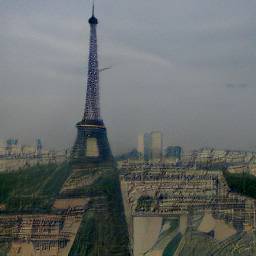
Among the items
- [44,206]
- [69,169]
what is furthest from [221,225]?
[69,169]

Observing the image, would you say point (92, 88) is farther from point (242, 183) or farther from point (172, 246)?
point (172, 246)

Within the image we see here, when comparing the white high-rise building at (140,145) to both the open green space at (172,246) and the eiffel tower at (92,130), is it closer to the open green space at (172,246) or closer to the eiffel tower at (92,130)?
the eiffel tower at (92,130)

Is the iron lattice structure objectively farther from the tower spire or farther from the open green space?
the open green space

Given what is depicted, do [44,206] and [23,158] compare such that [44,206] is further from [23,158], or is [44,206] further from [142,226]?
[23,158]

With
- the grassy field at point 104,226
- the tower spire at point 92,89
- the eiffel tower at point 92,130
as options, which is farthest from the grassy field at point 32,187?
the tower spire at point 92,89

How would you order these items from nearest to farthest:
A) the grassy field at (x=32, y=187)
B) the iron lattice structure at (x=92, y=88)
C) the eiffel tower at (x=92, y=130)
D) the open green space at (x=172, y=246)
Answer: the open green space at (x=172, y=246) → the grassy field at (x=32, y=187) → the eiffel tower at (x=92, y=130) → the iron lattice structure at (x=92, y=88)

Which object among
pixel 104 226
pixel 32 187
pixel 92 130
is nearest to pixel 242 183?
pixel 92 130
